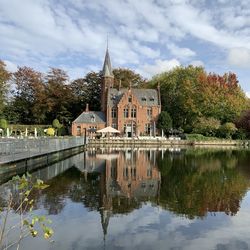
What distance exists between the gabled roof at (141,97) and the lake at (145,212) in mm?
45738

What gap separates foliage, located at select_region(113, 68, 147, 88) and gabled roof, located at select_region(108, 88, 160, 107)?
8.55 meters

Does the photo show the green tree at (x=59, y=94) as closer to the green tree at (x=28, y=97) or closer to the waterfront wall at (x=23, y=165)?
the green tree at (x=28, y=97)

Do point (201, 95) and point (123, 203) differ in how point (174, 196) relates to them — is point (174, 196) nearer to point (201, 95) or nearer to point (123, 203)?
point (123, 203)

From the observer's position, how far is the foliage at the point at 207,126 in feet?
190

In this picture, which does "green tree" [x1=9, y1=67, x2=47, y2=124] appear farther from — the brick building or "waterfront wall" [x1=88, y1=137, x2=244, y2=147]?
"waterfront wall" [x1=88, y1=137, x2=244, y2=147]

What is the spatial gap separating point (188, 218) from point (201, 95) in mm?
53301

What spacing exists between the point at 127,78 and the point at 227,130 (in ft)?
82.3

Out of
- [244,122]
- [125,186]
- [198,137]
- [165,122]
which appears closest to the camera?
[125,186]

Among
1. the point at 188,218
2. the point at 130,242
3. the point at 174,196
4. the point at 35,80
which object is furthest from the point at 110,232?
the point at 35,80

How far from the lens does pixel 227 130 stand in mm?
57219

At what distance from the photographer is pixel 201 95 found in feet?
199

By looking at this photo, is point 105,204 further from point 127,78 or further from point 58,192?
point 127,78

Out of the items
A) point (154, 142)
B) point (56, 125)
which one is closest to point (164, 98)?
→ point (154, 142)

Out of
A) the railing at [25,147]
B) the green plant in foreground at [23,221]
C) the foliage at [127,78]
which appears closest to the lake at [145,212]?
the green plant in foreground at [23,221]
